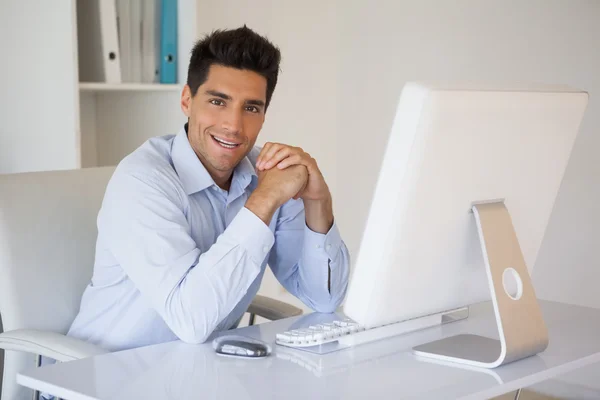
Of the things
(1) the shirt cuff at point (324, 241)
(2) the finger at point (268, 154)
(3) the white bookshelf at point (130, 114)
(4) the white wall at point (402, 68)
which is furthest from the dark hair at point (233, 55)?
(4) the white wall at point (402, 68)

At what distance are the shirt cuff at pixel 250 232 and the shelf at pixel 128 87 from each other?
1214 mm

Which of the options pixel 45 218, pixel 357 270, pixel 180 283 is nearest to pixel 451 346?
pixel 357 270

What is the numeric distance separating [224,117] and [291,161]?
28 cm

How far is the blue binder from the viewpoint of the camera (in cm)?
281

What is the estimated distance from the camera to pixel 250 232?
1555 millimetres

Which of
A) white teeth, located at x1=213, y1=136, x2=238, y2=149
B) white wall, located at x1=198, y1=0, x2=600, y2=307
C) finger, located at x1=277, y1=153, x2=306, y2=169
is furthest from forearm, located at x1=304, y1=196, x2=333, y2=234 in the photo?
white wall, located at x1=198, y1=0, x2=600, y2=307

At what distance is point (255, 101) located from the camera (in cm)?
191

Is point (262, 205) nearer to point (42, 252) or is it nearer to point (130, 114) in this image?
point (42, 252)

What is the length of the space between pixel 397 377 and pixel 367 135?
8.81ft

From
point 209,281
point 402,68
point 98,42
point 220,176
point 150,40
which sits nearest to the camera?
point 209,281

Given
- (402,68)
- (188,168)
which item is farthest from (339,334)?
(402,68)

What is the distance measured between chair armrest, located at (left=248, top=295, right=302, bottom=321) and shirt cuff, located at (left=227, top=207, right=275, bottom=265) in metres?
0.47

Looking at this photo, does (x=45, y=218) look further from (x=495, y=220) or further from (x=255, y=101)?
(x=495, y=220)

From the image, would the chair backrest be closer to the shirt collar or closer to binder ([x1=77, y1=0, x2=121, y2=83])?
the shirt collar
